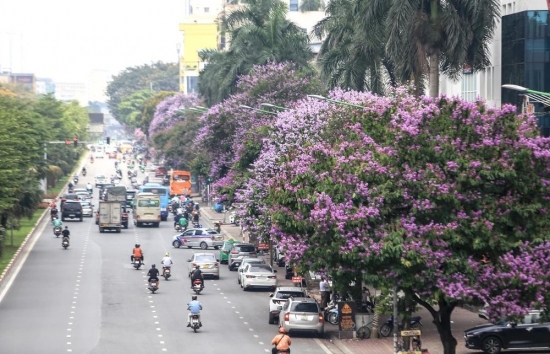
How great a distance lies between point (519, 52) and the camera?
2414 inches

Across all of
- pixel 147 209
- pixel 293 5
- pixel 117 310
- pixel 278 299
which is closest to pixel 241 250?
pixel 117 310

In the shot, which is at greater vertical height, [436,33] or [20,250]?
[436,33]

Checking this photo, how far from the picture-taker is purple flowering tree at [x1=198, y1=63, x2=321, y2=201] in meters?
66.8

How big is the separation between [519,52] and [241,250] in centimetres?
1656

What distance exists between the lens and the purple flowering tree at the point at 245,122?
66.8 m

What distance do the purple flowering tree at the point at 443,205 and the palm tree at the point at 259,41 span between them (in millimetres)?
54297

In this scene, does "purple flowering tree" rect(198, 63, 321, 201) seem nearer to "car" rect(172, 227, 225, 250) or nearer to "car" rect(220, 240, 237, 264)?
"car" rect(220, 240, 237, 264)

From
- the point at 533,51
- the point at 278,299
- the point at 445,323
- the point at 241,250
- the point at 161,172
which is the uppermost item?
the point at 533,51

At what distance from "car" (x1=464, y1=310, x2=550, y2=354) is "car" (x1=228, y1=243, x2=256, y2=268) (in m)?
27.4

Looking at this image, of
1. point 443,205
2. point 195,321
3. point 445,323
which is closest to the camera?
point 443,205

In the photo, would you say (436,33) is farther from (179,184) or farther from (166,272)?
(179,184)

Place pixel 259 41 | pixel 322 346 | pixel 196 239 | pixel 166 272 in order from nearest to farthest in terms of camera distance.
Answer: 1. pixel 322 346
2. pixel 166 272
3. pixel 196 239
4. pixel 259 41

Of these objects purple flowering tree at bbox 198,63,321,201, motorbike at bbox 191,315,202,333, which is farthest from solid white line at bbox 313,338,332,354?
purple flowering tree at bbox 198,63,321,201

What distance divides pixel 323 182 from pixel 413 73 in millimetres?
23281
